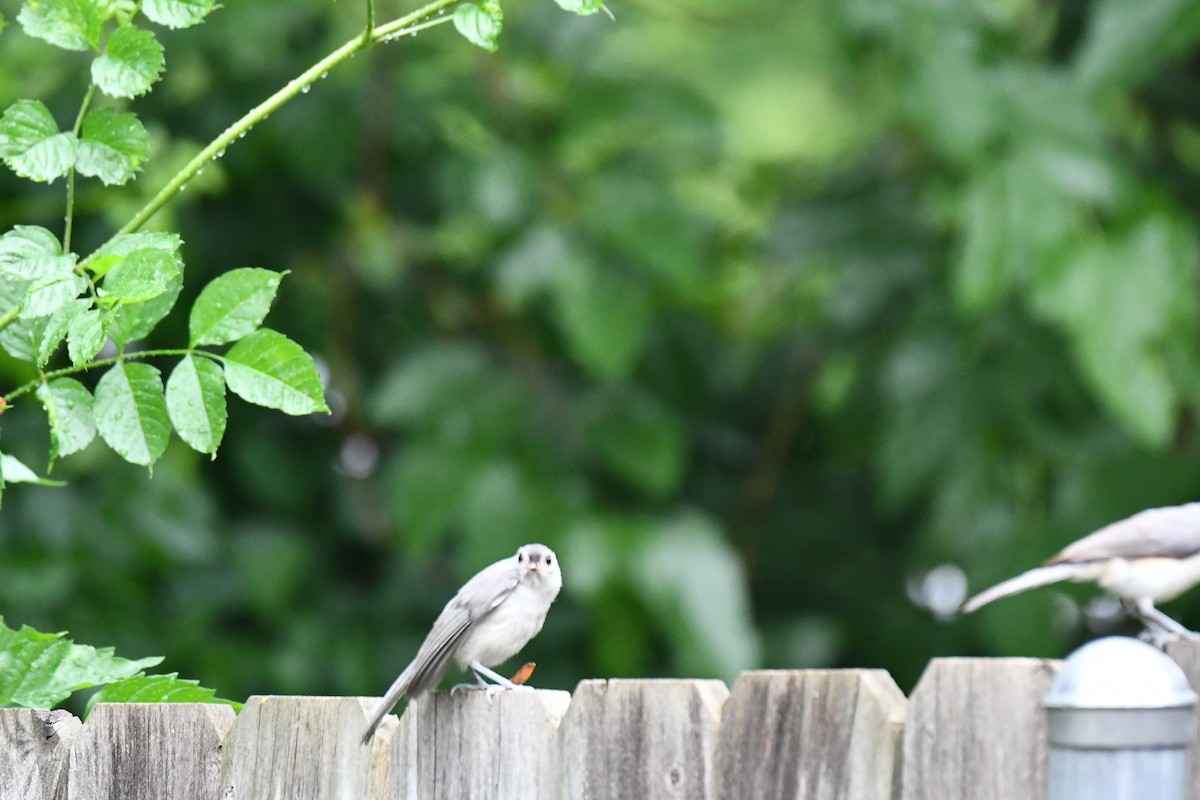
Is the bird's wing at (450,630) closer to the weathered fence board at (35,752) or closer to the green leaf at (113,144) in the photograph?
the weathered fence board at (35,752)

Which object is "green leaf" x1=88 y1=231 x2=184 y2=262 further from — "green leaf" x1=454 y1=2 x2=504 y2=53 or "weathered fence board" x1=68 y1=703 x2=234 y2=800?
"weathered fence board" x1=68 y1=703 x2=234 y2=800

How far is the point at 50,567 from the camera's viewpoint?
4148mm

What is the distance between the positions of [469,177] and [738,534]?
152 cm

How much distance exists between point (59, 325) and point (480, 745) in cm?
71

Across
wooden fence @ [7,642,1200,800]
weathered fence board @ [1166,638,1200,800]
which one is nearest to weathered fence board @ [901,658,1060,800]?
wooden fence @ [7,642,1200,800]

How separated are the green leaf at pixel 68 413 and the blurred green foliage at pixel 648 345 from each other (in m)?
2.13

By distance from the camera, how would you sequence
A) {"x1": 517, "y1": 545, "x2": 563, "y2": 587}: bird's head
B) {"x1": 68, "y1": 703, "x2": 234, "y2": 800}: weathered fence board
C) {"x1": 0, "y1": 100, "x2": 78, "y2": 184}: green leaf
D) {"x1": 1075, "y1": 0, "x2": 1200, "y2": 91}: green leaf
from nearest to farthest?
{"x1": 0, "y1": 100, "x2": 78, "y2": 184}: green leaf < {"x1": 68, "y1": 703, "x2": 234, "y2": 800}: weathered fence board < {"x1": 517, "y1": 545, "x2": 563, "y2": 587}: bird's head < {"x1": 1075, "y1": 0, "x2": 1200, "y2": 91}: green leaf

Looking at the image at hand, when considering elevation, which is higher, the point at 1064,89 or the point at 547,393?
the point at 1064,89

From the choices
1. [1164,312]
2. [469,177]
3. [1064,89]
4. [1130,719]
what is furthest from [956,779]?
[469,177]

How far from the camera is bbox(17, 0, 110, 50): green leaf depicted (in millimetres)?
1950

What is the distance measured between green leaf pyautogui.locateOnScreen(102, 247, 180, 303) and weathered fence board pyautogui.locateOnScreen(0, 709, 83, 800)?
0.66 meters

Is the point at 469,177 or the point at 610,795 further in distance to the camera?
the point at 469,177

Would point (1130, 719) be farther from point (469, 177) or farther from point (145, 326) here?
point (469, 177)

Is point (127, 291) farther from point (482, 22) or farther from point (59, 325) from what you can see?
point (482, 22)
